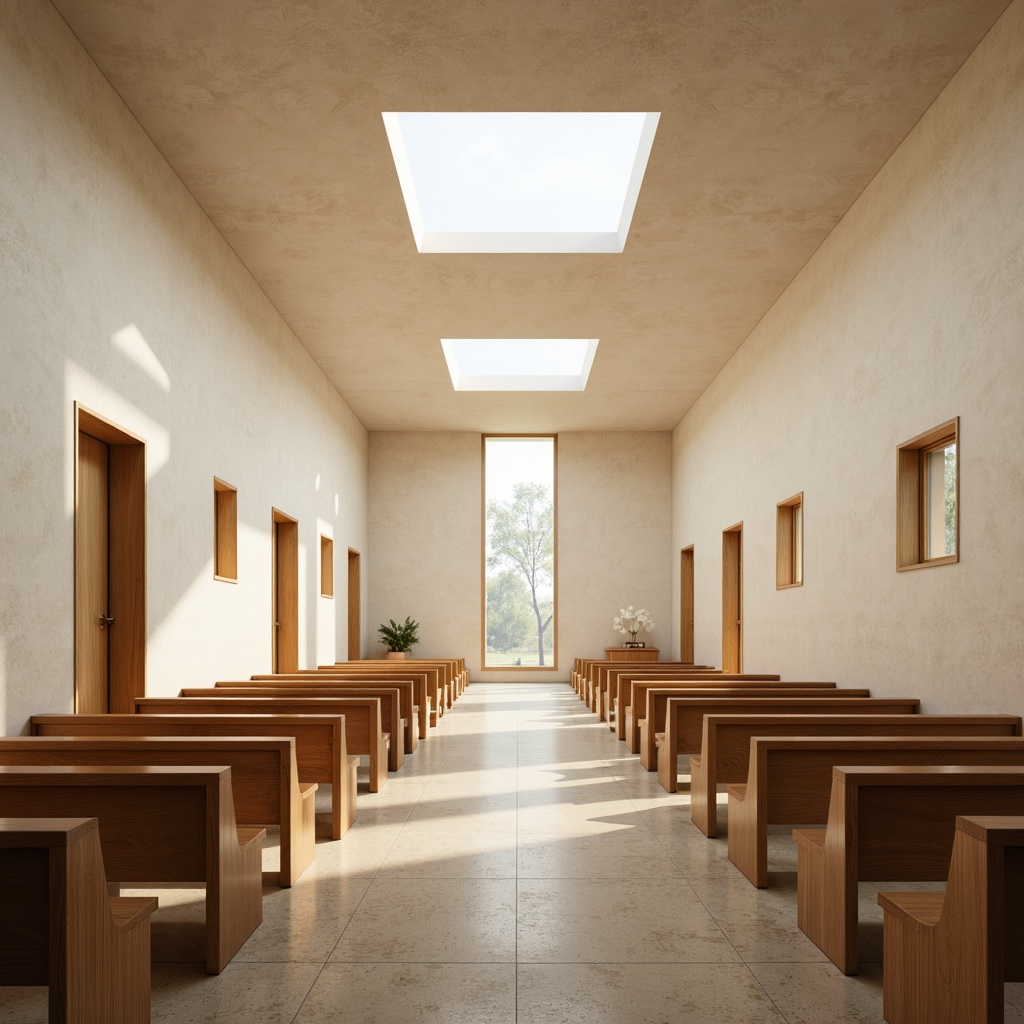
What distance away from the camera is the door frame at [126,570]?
17.4ft

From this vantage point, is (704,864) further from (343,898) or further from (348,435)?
(348,435)

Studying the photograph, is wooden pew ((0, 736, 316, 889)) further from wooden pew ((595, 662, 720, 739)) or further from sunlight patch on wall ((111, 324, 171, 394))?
wooden pew ((595, 662, 720, 739))

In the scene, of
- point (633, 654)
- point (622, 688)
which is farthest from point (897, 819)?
point (633, 654)

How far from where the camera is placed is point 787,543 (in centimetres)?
823

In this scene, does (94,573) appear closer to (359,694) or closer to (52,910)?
(359,694)

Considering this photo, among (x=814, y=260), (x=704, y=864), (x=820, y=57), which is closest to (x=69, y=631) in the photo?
(x=704, y=864)

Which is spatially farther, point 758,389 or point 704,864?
point 758,389

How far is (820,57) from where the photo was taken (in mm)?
4664

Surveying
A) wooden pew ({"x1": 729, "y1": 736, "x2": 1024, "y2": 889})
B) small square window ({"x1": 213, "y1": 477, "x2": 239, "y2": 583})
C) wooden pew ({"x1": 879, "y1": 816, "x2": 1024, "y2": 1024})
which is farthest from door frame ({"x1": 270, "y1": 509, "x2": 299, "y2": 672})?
wooden pew ({"x1": 879, "y1": 816, "x2": 1024, "y2": 1024})

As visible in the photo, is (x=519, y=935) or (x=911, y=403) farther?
(x=911, y=403)

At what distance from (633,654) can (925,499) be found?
783 cm

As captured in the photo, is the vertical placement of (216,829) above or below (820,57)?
below

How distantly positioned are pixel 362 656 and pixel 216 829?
11.1m

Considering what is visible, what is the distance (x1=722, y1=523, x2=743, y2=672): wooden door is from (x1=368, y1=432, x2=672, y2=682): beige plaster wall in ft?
12.1
